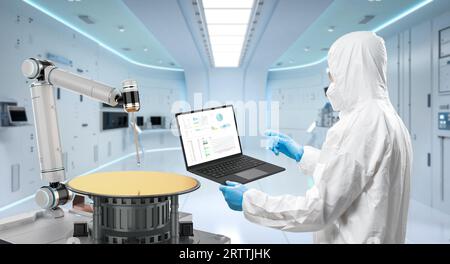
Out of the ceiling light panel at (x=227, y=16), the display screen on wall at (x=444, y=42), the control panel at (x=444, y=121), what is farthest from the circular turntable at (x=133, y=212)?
the display screen on wall at (x=444, y=42)

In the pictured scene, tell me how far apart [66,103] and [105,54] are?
2384 mm

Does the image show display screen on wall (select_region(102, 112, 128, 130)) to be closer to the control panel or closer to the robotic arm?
the control panel

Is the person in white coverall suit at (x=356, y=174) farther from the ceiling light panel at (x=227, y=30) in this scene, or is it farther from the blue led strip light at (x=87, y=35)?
the blue led strip light at (x=87, y=35)

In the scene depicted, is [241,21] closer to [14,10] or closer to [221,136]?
[14,10]

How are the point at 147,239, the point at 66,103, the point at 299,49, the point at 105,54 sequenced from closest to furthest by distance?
1. the point at 147,239
2. the point at 66,103
3. the point at 105,54
4. the point at 299,49

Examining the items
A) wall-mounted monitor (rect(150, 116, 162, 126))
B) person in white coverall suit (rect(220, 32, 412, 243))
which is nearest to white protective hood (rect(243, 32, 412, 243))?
person in white coverall suit (rect(220, 32, 412, 243))

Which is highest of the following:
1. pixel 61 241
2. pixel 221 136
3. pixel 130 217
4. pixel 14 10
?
pixel 14 10

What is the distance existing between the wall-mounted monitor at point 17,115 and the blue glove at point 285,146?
12.4 feet

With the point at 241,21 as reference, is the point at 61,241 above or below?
below

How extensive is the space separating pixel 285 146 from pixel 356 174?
0.85 m

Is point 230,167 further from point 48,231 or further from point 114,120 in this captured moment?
point 114,120

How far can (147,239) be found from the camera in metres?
0.99

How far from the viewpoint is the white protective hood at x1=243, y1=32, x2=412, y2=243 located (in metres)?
1.13

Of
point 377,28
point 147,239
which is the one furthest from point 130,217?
point 377,28
